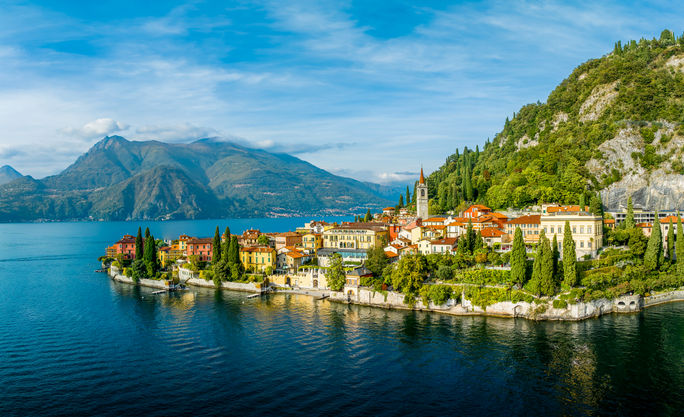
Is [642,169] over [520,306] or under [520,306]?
over

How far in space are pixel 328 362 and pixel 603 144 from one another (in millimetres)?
77115

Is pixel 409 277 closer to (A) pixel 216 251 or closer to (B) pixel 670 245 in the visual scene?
(A) pixel 216 251

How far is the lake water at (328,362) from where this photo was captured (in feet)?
93.8

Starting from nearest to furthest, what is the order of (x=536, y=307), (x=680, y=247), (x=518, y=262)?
1. (x=536, y=307)
2. (x=518, y=262)
3. (x=680, y=247)

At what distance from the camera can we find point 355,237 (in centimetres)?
7512

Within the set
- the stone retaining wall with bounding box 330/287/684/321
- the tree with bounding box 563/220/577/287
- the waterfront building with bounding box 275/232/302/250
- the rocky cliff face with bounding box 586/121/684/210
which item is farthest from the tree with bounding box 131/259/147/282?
the rocky cliff face with bounding box 586/121/684/210

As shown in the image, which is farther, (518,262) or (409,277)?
(409,277)

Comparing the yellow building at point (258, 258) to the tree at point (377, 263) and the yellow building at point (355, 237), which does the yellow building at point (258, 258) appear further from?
the tree at point (377, 263)

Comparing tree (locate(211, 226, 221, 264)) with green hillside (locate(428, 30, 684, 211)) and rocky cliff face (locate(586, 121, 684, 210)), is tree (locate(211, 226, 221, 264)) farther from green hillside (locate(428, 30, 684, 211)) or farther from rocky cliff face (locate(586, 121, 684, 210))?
rocky cliff face (locate(586, 121, 684, 210))

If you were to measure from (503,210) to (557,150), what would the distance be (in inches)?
755

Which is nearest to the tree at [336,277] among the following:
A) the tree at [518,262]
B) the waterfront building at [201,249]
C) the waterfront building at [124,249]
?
the tree at [518,262]

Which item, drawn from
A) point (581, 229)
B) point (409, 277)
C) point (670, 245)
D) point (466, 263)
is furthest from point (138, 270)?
point (670, 245)

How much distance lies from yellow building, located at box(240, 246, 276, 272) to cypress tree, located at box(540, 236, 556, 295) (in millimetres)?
39270

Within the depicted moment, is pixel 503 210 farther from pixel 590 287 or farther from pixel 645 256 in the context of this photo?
pixel 590 287
